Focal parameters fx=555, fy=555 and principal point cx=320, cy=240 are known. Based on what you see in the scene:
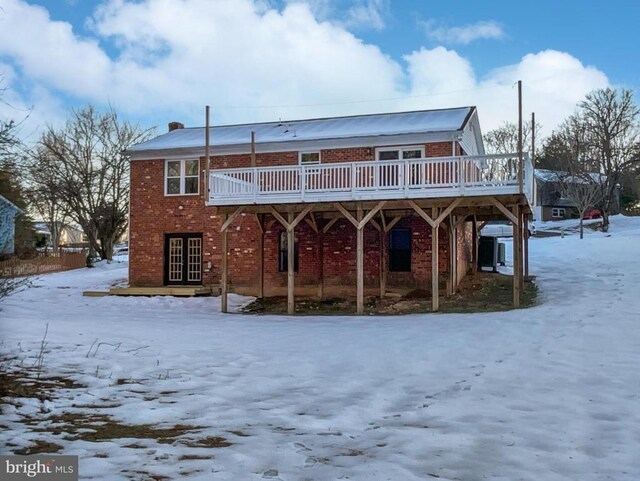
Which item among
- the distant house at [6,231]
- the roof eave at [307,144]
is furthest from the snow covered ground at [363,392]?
the roof eave at [307,144]

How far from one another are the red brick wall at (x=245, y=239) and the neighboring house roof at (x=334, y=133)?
37 cm

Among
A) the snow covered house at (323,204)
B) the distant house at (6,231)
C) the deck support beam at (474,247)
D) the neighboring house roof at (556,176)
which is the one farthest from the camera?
the neighboring house roof at (556,176)

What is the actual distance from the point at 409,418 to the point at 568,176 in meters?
46.0

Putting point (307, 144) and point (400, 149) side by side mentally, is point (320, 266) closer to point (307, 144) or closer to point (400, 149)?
point (307, 144)

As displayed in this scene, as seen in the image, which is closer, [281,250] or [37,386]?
[37,386]

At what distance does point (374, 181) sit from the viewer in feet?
50.0

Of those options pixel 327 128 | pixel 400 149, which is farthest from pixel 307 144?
pixel 400 149

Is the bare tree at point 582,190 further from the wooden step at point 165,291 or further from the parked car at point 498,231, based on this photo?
the wooden step at point 165,291

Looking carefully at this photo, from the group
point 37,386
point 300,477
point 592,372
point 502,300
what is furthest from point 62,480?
point 502,300

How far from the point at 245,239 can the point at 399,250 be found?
18.0 feet

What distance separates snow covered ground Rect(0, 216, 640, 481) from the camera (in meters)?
4.38

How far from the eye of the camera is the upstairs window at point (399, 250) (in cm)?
1820

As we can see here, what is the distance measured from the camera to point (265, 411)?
5.95m

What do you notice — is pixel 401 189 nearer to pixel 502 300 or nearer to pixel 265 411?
pixel 502 300
